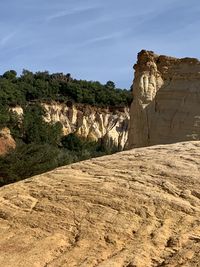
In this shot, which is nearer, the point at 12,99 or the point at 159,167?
the point at 159,167

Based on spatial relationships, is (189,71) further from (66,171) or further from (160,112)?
(66,171)

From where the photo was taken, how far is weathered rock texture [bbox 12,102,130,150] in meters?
72.8

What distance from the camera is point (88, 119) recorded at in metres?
74.8

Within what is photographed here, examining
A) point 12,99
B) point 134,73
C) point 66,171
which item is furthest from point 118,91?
point 66,171

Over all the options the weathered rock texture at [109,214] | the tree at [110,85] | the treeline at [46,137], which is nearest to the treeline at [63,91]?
the tree at [110,85]

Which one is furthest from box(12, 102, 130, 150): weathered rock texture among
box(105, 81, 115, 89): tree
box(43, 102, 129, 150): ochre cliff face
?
box(105, 81, 115, 89): tree

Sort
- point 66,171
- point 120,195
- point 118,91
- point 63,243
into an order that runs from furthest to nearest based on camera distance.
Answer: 1. point 118,91
2. point 66,171
3. point 120,195
4. point 63,243

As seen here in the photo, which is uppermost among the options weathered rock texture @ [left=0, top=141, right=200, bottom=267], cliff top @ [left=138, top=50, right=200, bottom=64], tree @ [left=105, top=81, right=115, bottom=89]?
cliff top @ [left=138, top=50, right=200, bottom=64]

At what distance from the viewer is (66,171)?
941 centimetres

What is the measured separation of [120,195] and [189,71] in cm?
1471

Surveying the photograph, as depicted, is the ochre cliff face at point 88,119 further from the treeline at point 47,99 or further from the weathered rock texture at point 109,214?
the weathered rock texture at point 109,214

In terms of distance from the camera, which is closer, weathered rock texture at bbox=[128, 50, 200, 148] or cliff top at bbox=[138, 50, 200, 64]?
weathered rock texture at bbox=[128, 50, 200, 148]

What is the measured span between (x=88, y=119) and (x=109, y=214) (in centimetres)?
6694

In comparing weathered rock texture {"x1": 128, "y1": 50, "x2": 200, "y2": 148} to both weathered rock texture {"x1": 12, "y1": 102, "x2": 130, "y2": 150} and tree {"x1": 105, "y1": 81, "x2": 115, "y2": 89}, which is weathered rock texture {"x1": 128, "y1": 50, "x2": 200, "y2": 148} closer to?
weathered rock texture {"x1": 12, "y1": 102, "x2": 130, "y2": 150}
